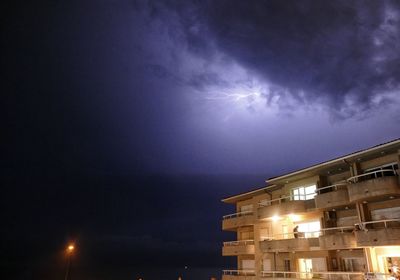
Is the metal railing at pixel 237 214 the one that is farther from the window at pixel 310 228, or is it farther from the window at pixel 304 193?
the window at pixel 310 228

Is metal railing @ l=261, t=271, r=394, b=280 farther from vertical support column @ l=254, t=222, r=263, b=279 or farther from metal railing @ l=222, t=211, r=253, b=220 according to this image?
metal railing @ l=222, t=211, r=253, b=220

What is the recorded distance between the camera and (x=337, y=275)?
2644cm

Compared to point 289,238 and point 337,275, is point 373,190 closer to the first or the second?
point 337,275

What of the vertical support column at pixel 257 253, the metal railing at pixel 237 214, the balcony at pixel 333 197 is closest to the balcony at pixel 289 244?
the vertical support column at pixel 257 253

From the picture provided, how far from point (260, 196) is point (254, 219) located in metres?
3.14

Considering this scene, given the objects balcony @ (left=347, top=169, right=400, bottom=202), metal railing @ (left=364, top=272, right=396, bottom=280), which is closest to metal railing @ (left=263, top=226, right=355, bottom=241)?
balcony @ (left=347, top=169, right=400, bottom=202)

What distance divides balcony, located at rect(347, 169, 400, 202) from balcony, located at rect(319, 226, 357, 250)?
2.93 m

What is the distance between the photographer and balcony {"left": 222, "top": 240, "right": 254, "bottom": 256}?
3712 centimetres

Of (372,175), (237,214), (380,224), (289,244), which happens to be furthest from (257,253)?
(372,175)

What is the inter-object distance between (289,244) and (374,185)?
32.4ft

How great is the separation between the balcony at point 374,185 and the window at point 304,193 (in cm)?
547

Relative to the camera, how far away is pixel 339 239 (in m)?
26.5

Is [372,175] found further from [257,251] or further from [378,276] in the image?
[257,251]

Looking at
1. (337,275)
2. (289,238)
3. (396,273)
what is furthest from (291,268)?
(396,273)
